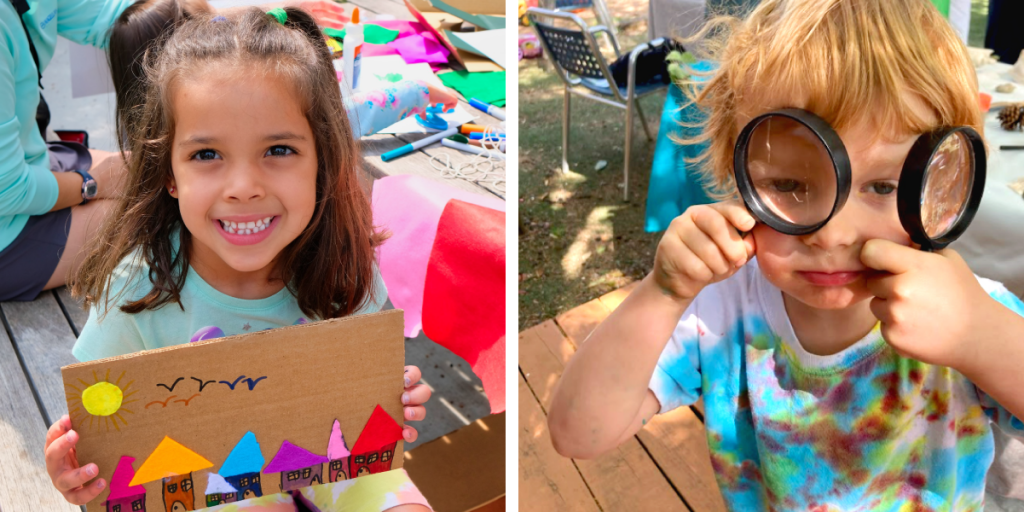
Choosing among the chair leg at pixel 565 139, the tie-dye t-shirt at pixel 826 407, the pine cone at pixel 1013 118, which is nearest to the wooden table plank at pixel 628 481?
the tie-dye t-shirt at pixel 826 407

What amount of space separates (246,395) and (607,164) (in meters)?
3.62

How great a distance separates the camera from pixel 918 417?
106 cm

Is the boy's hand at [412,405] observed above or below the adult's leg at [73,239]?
above

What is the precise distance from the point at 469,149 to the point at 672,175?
1.12 metres

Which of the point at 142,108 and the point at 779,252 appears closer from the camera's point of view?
the point at 779,252

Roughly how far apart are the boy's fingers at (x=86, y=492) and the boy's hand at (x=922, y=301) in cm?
98

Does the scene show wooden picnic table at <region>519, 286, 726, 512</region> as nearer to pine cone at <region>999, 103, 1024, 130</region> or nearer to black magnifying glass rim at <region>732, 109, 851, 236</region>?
black magnifying glass rim at <region>732, 109, 851, 236</region>

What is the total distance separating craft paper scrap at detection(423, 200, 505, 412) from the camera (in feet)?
5.35

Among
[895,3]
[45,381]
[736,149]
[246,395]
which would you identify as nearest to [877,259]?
[736,149]

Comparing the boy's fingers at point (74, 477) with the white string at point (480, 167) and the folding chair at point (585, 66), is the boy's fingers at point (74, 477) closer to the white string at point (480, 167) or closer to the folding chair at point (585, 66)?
the white string at point (480, 167)

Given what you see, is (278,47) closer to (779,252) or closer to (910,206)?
(779,252)

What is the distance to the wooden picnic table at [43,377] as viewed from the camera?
1.55 m

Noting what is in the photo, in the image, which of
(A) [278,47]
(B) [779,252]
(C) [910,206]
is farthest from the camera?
(A) [278,47]

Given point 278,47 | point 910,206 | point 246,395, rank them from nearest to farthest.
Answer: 1. point 910,206
2. point 246,395
3. point 278,47
